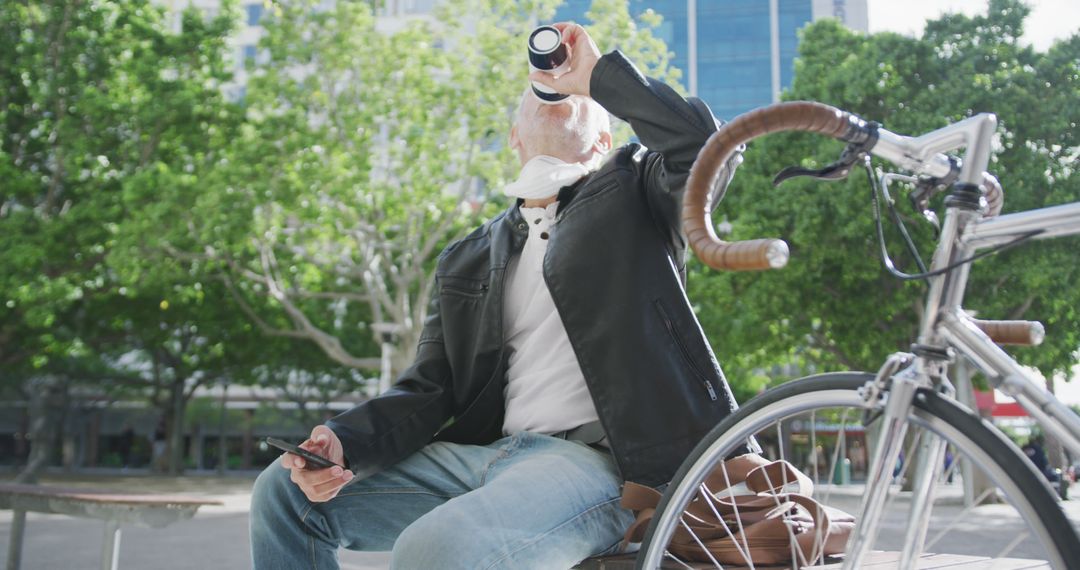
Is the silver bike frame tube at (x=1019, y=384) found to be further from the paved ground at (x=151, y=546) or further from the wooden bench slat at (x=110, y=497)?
the paved ground at (x=151, y=546)

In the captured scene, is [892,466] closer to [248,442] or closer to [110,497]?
[110,497]

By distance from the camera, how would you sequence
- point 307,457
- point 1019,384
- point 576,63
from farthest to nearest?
point 576,63, point 307,457, point 1019,384

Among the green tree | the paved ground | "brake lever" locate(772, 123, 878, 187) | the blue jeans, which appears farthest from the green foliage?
"brake lever" locate(772, 123, 878, 187)

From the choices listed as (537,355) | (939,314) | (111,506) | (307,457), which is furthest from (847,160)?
(111,506)

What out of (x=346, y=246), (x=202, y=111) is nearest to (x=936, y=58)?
(x=346, y=246)

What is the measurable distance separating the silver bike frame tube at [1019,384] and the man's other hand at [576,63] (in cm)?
114

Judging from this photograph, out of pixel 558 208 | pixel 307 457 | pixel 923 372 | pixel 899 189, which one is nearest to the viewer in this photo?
pixel 923 372

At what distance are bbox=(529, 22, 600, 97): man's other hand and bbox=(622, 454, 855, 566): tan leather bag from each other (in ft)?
3.07

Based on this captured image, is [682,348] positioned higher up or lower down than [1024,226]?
lower down

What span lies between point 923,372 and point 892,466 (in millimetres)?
144

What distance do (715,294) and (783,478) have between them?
1748 cm

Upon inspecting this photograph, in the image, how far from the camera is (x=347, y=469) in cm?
223

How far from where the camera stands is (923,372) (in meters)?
1.34

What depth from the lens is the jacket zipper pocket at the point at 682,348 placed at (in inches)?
83.8
